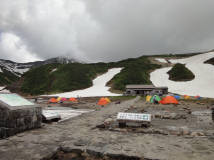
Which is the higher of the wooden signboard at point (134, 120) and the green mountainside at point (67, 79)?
the green mountainside at point (67, 79)

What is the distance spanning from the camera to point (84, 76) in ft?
291

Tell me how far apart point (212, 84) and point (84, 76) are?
63.8 meters

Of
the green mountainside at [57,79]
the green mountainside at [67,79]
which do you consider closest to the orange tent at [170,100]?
the green mountainside at [67,79]

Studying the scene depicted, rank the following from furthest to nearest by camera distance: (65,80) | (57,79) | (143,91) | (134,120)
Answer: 1. (57,79)
2. (65,80)
3. (143,91)
4. (134,120)

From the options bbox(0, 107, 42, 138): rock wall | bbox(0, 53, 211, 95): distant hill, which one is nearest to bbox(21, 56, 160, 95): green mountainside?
bbox(0, 53, 211, 95): distant hill

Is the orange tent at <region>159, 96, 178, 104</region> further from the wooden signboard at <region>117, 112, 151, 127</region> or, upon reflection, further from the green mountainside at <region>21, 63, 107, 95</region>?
the green mountainside at <region>21, 63, 107, 95</region>

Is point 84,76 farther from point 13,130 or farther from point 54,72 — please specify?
point 13,130

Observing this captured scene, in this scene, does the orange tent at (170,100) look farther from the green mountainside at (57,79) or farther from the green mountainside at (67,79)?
the green mountainside at (57,79)

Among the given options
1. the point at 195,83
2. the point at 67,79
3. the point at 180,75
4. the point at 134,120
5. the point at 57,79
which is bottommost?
the point at 134,120

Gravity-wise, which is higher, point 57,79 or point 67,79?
point 57,79

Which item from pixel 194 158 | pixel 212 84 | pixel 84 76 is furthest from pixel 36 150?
pixel 84 76

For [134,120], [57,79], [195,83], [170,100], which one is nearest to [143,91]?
[195,83]

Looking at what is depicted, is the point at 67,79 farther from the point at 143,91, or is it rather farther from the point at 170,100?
the point at 170,100

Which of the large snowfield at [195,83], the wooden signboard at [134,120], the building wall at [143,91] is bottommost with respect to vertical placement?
the wooden signboard at [134,120]
